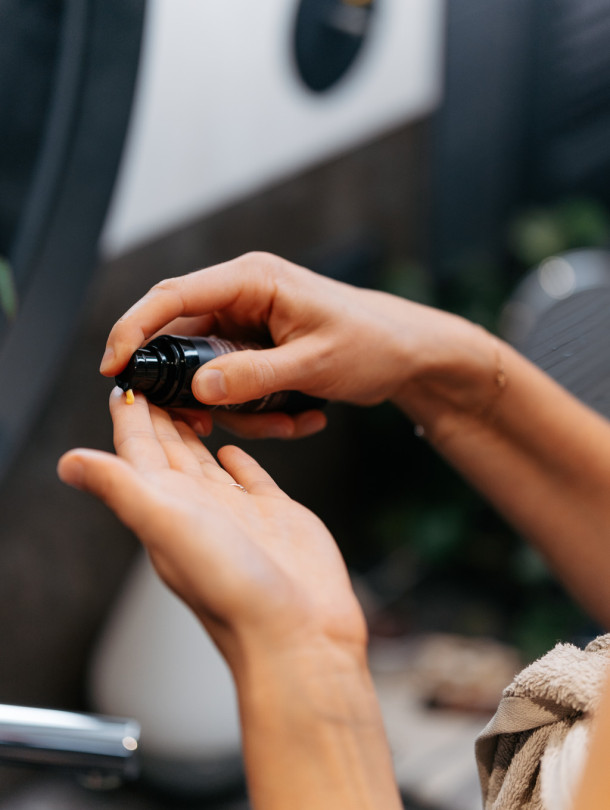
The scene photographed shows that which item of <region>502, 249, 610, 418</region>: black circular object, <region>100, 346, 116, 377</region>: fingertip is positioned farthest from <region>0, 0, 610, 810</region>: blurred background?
<region>100, 346, 116, 377</region>: fingertip

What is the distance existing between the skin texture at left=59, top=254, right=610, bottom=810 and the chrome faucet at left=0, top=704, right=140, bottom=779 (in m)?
0.17

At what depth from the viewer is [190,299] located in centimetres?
45

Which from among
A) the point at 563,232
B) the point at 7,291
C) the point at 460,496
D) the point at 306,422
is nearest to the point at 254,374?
the point at 306,422

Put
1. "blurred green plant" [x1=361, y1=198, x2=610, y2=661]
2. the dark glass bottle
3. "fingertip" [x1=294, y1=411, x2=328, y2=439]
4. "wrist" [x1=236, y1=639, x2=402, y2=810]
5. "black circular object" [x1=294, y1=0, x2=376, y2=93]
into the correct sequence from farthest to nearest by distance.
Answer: "blurred green plant" [x1=361, y1=198, x2=610, y2=661]
"black circular object" [x1=294, y1=0, x2=376, y2=93]
"fingertip" [x1=294, y1=411, x2=328, y2=439]
the dark glass bottle
"wrist" [x1=236, y1=639, x2=402, y2=810]

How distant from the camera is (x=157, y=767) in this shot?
3.34ft

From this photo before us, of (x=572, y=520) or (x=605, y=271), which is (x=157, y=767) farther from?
(x=605, y=271)

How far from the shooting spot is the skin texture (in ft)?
1.06

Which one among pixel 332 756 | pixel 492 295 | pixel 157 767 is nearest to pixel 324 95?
pixel 492 295

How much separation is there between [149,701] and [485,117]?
1.61 m

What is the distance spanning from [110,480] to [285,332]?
0.71 ft

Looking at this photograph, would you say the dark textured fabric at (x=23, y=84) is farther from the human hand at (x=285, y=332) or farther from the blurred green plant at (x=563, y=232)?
the blurred green plant at (x=563, y=232)

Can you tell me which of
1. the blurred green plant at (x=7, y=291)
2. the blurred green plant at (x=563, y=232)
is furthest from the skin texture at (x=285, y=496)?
the blurred green plant at (x=563, y=232)

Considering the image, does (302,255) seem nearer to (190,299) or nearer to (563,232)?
(563,232)

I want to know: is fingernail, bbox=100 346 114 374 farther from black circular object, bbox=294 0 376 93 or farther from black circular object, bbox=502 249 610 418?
black circular object, bbox=294 0 376 93
